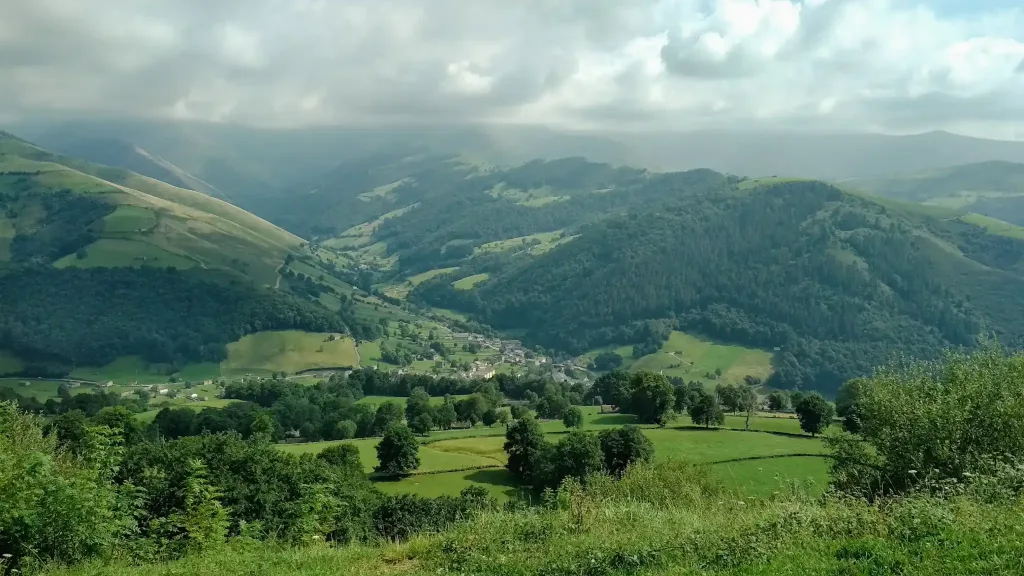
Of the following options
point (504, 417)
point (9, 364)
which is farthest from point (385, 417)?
point (9, 364)

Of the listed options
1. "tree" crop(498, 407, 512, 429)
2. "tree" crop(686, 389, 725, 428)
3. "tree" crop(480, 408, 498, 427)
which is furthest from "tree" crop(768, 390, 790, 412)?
"tree" crop(480, 408, 498, 427)

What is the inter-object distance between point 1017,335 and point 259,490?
242284mm

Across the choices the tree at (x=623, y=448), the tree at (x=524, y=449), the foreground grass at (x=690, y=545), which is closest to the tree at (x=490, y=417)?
the tree at (x=524, y=449)

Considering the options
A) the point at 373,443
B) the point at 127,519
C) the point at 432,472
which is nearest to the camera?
the point at 127,519

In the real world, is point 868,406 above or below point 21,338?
above

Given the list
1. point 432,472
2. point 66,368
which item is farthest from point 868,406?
point 66,368

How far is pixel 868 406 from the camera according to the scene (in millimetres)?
24391

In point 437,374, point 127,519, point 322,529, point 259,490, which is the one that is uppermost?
point 127,519

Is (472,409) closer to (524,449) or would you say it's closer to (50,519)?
(524,449)

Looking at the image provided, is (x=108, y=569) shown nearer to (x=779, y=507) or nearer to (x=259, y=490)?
(x=779, y=507)

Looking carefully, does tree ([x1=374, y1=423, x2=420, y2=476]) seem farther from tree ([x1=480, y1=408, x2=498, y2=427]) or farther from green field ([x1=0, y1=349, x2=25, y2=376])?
green field ([x1=0, y1=349, x2=25, y2=376])

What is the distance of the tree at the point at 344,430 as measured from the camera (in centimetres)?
8500

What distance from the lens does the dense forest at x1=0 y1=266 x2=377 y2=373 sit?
168m

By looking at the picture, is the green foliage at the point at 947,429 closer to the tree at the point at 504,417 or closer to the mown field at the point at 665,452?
the mown field at the point at 665,452
